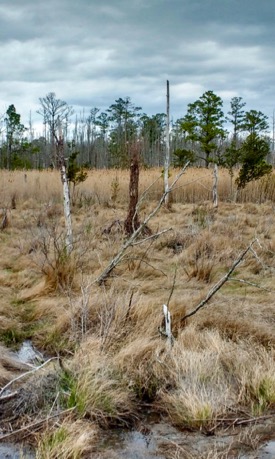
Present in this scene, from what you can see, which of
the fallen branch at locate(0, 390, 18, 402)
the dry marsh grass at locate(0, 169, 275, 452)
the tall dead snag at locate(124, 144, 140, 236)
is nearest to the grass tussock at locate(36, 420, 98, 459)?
the dry marsh grass at locate(0, 169, 275, 452)

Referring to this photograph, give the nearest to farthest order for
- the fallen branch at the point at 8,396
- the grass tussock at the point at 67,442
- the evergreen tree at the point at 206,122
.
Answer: the grass tussock at the point at 67,442
the fallen branch at the point at 8,396
the evergreen tree at the point at 206,122

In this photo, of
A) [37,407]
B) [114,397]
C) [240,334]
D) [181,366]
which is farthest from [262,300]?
[37,407]

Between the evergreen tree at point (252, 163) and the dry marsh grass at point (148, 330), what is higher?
the evergreen tree at point (252, 163)

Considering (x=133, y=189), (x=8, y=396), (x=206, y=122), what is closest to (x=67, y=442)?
(x=8, y=396)

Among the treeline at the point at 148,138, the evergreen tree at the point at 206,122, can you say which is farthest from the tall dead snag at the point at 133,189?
the evergreen tree at the point at 206,122

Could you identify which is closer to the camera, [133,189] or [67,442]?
[67,442]

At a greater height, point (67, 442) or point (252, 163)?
point (252, 163)

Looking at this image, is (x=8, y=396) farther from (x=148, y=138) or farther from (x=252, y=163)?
(x=148, y=138)

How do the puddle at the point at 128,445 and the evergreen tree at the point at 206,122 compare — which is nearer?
the puddle at the point at 128,445

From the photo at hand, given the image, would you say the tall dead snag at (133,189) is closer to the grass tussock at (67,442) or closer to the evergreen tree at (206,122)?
the grass tussock at (67,442)

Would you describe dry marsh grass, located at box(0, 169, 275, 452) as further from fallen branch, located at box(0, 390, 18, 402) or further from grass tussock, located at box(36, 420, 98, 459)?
fallen branch, located at box(0, 390, 18, 402)

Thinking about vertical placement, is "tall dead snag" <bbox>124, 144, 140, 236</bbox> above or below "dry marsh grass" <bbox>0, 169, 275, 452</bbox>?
above

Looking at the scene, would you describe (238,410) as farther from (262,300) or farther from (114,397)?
(262,300)

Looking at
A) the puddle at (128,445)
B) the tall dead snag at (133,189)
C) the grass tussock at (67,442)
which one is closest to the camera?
the grass tussock at (67,442)
